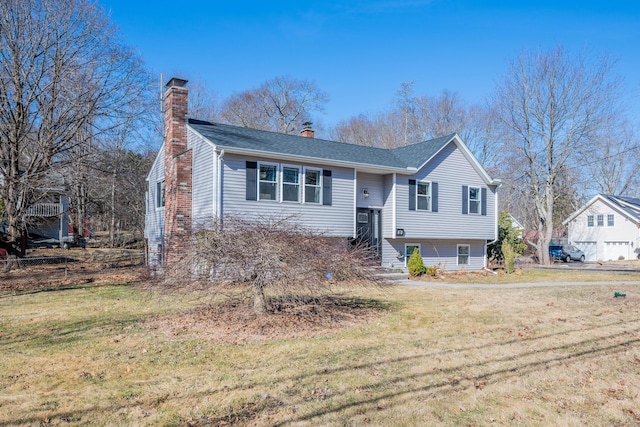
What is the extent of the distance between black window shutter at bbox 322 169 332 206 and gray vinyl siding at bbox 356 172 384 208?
1858 mm

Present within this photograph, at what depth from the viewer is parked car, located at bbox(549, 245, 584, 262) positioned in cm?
3544

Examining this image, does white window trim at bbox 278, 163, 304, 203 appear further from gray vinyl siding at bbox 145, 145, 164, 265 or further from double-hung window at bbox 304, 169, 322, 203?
gray vinyl siding at bbox 145, 145, 164, 265

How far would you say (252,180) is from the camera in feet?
46.8

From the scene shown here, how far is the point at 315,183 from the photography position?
15.6 metres

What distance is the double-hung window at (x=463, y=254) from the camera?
20.1 meters

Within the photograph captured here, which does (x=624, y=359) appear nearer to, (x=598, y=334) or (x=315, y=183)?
(x=598, y=334)

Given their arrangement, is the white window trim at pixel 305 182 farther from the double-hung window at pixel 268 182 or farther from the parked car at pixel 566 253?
the parked car at pixel 566 253

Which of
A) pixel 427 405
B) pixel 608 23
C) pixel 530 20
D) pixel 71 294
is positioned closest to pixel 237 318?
pixel 427 405

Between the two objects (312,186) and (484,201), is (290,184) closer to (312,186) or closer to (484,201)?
(312,186)

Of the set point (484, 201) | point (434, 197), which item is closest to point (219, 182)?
point (434, 197)

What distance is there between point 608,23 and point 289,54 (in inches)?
602

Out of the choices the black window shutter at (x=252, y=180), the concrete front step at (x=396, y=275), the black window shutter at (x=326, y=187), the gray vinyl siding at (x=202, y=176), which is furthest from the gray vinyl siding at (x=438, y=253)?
the gray vinyl siding at (x=202, y=176)

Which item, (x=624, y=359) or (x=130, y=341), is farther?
(x=130, y=341)

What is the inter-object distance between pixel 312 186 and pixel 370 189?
10.2 ft
